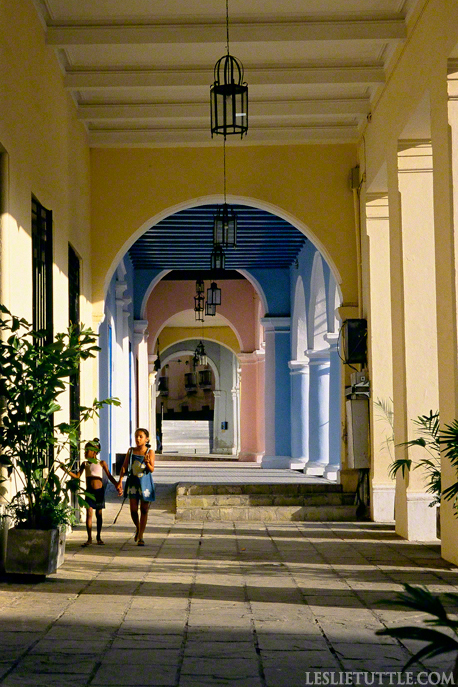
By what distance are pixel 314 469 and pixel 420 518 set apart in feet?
31.6

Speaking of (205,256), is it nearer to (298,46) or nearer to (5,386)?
(298,46)

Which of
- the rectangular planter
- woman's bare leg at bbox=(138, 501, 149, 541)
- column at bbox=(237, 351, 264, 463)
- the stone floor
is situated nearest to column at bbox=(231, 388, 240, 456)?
column at bbox=(237, 351, 264, 463)

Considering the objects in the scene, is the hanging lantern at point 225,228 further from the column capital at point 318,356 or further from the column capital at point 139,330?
the column capital at point 139,330

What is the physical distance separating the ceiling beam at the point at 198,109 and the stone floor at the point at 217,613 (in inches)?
206

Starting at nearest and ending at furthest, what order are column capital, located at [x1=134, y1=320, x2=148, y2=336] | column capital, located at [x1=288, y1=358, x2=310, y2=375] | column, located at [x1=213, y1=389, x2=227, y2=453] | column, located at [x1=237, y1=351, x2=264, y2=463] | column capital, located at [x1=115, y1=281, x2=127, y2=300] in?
1. column capital, located at [x1=115, y1=281, x2=127, y2=300]
2. column capital, located at [x1=288, y1=358, x2=310, y2=375]
3. column capital, located at [x1=134, y1=320, x2=148, y2=336]
4. column, located at [x1=237, y1=351, x2=264, y2=463]
5. column, located at [x1=213, y1=389, x2=227, y2=453]

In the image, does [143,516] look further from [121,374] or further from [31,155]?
[121,374]

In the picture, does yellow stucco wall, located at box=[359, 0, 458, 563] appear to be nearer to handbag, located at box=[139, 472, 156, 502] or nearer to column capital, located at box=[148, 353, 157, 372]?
handbag, located at box=[139, 472, 156, 502]

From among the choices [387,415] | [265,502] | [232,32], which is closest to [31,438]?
[232,32]

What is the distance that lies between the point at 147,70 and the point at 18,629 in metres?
6.98

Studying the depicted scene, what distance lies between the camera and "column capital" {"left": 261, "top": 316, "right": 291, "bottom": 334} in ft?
71.6

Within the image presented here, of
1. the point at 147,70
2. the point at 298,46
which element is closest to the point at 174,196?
the point at 147,70

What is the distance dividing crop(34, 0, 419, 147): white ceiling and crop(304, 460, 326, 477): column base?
27.7 feet

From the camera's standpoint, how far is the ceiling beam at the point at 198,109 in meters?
11.4

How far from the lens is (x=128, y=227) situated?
12.7 m
